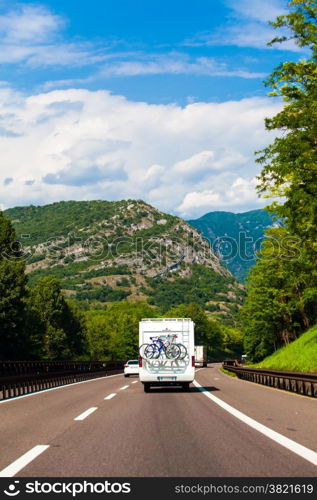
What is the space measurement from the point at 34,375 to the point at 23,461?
64.8ft

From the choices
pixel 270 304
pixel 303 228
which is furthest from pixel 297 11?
pixel 270 304

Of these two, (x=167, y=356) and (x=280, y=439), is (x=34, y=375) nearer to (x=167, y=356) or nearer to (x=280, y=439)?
(x=167, y=356)

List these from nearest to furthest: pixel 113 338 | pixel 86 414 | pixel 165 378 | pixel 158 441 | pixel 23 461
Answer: pixel 23 461
pixel 158 441
pixel 86 414
pixel 165 378
pixel 113 338

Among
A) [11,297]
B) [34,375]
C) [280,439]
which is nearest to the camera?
[280,439]

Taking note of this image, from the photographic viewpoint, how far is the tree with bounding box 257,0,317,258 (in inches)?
956

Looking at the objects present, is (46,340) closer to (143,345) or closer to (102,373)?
(102,373)

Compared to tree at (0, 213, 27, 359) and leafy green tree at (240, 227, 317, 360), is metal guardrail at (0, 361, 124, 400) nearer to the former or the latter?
leafy green tree at (240, 227, 317, 360)

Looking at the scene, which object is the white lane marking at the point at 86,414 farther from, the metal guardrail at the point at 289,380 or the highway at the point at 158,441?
the metal guardrail at the point at 289,380

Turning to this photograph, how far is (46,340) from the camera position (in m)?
94.1

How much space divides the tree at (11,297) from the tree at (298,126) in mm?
44914

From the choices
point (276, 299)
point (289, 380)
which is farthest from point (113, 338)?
point (289, 380)

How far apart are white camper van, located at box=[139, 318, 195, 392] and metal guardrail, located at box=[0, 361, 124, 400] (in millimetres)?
4986

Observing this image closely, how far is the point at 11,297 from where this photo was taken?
65562mm
